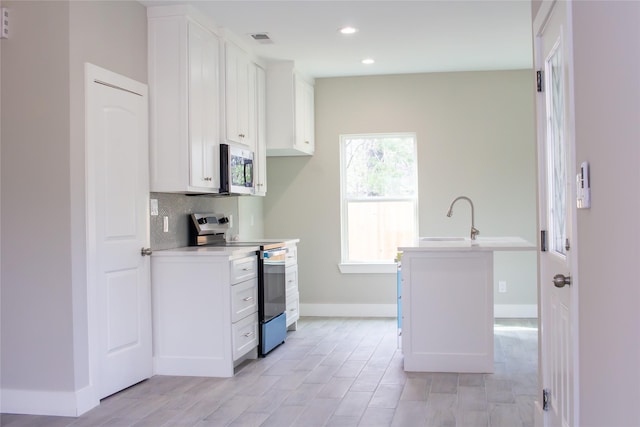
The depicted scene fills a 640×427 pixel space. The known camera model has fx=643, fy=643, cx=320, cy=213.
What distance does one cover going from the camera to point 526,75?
6504 mm

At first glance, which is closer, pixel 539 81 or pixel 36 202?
pixel 539 81

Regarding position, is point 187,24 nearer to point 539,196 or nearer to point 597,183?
point 539,196

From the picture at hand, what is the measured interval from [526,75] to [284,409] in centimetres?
446

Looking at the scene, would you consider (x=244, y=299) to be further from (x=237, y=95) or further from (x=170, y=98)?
(x=237, y=95)

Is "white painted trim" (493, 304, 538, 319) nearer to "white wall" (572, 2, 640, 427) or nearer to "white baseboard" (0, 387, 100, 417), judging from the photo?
"white baseboard" (0, 387, 100, 417)

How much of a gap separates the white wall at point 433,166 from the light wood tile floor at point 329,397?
5.77 feet

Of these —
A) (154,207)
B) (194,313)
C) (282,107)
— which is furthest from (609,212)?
(282,107)

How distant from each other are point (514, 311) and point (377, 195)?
184 cm

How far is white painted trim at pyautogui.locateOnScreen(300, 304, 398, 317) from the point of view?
→ 22.0 ft

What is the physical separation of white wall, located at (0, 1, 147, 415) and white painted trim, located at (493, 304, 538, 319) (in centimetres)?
429

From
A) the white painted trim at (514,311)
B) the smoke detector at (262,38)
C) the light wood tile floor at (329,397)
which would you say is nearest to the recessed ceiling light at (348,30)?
the smoke detector at (262,38)

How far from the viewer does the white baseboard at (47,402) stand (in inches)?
137

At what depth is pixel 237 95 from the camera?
527cm

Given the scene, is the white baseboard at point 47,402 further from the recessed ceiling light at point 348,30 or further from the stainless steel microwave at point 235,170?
the recessed ceiling light at point 348,30
